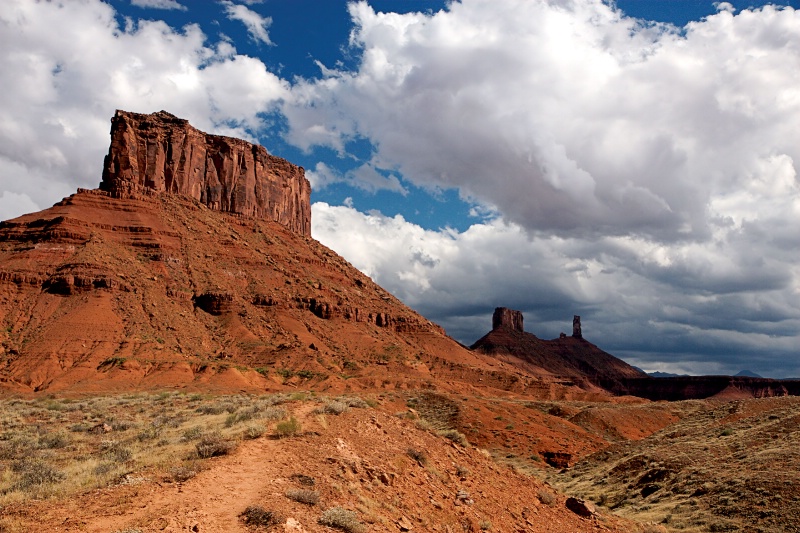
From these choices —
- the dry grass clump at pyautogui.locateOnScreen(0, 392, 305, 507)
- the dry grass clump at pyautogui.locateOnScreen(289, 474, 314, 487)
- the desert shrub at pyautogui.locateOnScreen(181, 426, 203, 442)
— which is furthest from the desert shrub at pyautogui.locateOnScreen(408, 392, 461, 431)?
the dry grass clump at pyautogui.locateOnScreen(289, 474, 314, 487)

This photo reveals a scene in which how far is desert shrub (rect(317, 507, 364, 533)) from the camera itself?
1030 centimetres

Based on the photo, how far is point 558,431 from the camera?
41.2 m

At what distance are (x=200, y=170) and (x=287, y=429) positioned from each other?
361ft

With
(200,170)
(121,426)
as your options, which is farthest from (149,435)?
(200,170)

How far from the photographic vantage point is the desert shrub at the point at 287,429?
49.6 feet

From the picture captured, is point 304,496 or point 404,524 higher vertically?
point 304,496

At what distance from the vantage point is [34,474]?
13555 millimetres

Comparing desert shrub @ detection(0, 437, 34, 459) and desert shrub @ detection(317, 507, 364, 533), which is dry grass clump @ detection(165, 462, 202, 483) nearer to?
desert shrub @ detection(317, 507, 364, 533)

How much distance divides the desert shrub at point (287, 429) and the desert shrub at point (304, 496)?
4102mm

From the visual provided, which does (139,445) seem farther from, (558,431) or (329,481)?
(558,431)

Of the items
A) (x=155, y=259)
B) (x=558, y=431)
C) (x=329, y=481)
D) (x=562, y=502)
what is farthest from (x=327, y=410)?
(x=155, y=259)

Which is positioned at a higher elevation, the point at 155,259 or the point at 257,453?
the point at 155,259

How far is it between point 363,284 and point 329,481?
112803mm

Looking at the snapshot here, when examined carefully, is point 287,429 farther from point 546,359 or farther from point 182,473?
point 546,359
